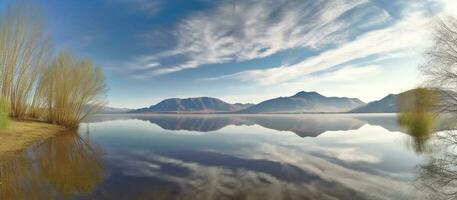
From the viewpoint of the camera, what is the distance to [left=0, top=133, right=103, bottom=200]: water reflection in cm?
920

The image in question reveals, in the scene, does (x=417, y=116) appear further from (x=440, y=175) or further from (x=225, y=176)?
(x=225, y=176)

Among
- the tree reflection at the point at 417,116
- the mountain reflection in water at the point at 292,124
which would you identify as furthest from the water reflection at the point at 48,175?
the tree reflection at the point at 417,116

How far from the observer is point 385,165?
51.1ft

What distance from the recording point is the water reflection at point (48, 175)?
9.20 m

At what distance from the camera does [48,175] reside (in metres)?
11.6

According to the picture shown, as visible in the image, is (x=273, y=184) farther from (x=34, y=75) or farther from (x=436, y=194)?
(x=34, y=75)

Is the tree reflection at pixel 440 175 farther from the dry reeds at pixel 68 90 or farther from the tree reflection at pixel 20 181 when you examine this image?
the dry reeds at pixel 68 90

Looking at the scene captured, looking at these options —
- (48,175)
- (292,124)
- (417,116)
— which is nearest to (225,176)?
(48,175)

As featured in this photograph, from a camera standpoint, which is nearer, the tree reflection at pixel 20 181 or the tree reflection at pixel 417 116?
the tree reflection at pixel 20 181

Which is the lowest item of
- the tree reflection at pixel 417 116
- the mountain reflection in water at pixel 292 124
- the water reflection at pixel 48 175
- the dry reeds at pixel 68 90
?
the water reflection at pixel 48 175

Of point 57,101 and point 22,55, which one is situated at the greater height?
point 22,55

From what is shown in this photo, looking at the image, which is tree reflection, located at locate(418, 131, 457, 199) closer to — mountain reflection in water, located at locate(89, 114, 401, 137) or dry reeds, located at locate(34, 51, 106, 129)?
mountain reflection in water, located at locate(89, 114, 401, 137)

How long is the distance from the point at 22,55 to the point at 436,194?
4209 centimetres

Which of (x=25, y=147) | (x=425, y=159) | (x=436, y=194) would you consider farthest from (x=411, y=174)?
(x=25, y=147)
